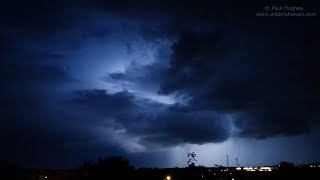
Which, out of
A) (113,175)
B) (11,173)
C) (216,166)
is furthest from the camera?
(216,166)

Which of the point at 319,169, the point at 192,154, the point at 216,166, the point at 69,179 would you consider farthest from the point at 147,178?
the point at 216,166

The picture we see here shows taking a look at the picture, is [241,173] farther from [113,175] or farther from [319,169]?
[113,175]

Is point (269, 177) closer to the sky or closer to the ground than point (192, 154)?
closer to the ground

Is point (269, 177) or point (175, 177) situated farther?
point (175, 177)

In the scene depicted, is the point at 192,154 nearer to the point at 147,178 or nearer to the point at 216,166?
the point at 216,166

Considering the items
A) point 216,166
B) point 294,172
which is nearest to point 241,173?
point 294,172

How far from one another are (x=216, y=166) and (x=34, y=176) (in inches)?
3042

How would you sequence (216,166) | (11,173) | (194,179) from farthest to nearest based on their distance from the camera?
(216,166), (194,179), (11,173)

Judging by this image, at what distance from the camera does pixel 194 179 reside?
104 meters

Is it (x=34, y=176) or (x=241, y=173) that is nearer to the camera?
(x=34, y=176)

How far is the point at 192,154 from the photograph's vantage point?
131500mm

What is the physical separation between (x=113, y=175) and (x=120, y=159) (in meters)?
5.09

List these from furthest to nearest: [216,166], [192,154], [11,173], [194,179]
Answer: [216,166], [192,154], [194,179], [11,173]

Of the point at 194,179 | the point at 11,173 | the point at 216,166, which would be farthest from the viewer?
the point at 216,166
